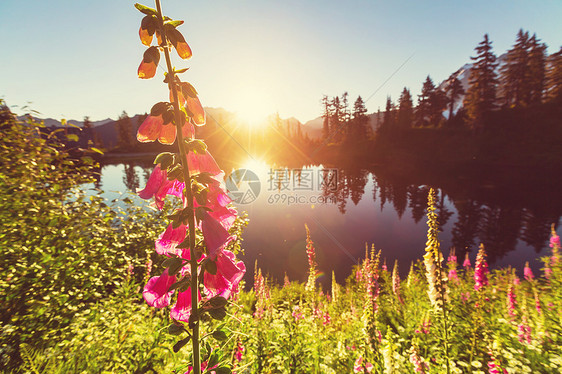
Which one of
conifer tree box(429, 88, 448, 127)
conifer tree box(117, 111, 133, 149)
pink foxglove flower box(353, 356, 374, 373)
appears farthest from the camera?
conifer tree box(117, 111, 133, 149)

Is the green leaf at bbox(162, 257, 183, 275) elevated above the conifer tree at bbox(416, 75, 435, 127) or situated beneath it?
situated beneath

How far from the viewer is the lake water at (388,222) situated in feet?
52.3

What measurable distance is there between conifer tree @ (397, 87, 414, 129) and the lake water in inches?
1093

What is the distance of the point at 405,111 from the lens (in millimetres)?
62031

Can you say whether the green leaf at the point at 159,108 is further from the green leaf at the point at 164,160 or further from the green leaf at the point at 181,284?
the green leaf at the point at 181,284

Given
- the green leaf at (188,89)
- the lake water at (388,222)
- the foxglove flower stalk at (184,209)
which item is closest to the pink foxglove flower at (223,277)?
the foxglove flower stalk at (184,209)

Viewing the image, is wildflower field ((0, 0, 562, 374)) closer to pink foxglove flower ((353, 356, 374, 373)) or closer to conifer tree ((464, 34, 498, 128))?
pink foxglove flower ((353, 356, 374, 373))

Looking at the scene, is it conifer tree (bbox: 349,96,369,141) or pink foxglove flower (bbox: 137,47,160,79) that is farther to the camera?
conifer tree (bbox: 349,96,369,141)

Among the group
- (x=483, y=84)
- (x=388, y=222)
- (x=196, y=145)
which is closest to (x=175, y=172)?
(x=196, y=145)

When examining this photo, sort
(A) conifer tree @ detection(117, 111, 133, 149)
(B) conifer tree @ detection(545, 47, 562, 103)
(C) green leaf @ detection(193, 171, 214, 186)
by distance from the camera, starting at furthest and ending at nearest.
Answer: (A) conifer tree @ detection(117, 111, 133, 149), (B) conifer tree @ detection(545, 47, 562, 103), (C) green leaf @ detection(193, 171, 214, 186)

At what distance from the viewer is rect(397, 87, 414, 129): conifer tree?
59000 millimetres

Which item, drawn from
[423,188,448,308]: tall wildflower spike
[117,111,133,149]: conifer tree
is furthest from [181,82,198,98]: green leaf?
[117,111,133,149]: conifer tree

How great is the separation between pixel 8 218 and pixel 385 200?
1306 inches

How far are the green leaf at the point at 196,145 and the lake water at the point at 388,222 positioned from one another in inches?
318
